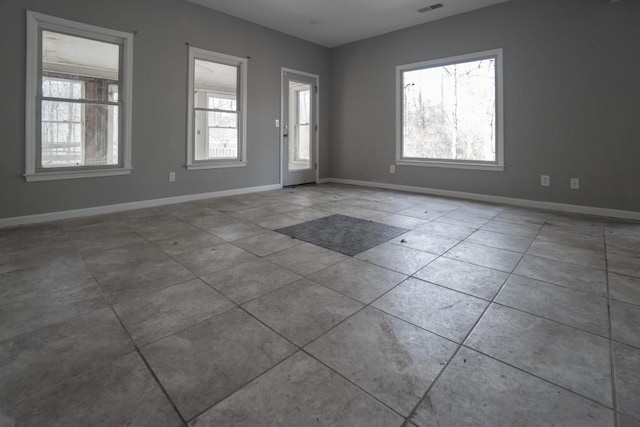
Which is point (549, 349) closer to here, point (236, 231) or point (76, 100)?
point (236, 231)

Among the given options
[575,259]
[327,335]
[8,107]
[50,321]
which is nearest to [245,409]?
[327,335]

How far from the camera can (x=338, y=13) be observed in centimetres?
508

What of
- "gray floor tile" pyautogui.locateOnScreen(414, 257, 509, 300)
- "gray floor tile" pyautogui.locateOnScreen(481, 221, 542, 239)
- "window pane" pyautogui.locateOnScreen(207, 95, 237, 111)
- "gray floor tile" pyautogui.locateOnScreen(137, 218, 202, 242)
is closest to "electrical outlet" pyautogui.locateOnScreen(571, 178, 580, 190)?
"gray floor tile" pyautogui.locateOnScreen(481, 221, 542, 239)

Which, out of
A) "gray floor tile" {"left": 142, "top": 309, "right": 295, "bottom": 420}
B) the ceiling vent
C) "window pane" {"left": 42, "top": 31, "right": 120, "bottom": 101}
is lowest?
"gray floor tile" {"left": 142, "top": 309, "right": 295, "bottom": 420}

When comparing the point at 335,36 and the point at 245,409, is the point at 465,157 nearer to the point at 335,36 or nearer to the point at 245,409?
the point at 335,36

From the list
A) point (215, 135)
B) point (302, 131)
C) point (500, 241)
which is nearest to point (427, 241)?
point (500, 241)

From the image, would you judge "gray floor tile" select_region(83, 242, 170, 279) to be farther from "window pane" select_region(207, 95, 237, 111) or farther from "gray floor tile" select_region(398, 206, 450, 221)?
"window pane" select_region(207, 95, 237, 111)

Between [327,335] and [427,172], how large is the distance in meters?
4.74

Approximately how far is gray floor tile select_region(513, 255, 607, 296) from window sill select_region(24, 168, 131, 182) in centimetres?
440

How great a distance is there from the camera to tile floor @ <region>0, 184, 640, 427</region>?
112cm

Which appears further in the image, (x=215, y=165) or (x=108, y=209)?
(x=215, y=165)

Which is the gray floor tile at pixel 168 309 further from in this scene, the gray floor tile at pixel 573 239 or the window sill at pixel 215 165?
the window sill at pixel 215 165

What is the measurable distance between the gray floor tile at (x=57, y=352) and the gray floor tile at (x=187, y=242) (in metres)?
1.08

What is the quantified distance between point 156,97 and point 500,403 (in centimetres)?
481
